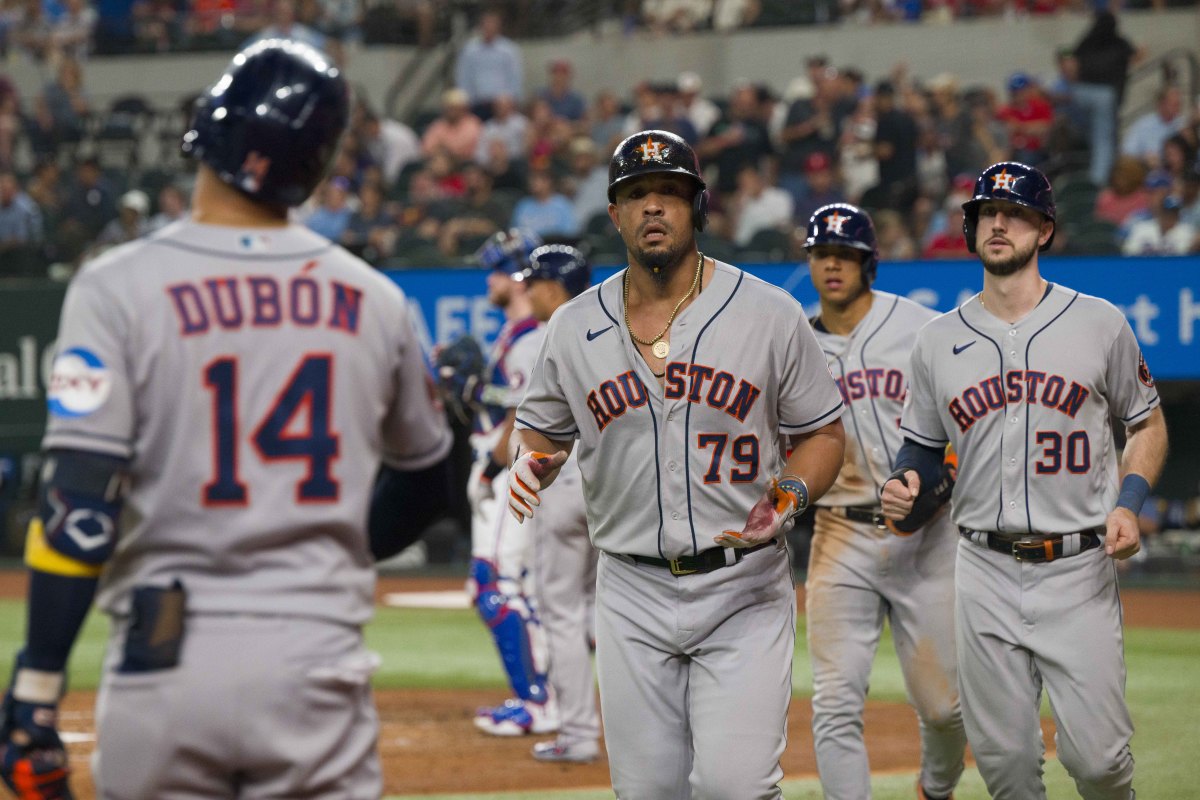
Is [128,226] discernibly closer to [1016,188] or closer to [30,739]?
[1016,188]

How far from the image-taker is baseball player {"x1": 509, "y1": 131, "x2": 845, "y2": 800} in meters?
4.54

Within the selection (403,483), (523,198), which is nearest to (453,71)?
(523,198)

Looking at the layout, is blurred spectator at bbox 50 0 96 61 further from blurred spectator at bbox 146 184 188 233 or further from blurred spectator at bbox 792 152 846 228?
blurred spectator at bbox 792 152 846 228

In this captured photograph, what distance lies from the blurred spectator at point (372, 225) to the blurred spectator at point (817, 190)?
159 inches

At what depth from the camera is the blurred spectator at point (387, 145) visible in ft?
62.2

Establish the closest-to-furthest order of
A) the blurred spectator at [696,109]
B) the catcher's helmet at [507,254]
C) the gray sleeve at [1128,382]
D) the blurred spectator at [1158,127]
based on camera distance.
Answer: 1. the gray sleeve at [1128,382]
2. the catcher's helmet at [507,254]
3. the blurred spectator at [1158,127]
4. the blurred spectator at [696,109]

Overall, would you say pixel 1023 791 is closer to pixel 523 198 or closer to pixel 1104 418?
pixel 1104 418

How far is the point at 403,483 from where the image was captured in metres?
3.35

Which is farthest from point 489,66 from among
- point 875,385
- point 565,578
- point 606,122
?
point 875,385

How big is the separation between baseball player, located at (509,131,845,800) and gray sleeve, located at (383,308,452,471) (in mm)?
1235

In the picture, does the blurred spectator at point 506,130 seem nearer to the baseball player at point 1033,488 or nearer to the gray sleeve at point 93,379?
the baseball player at point 1033,488

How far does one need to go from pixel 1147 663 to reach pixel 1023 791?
5302mm

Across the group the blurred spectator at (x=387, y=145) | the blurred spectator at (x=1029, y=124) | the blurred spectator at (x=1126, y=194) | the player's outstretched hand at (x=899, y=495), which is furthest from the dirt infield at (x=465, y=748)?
the blurred spectator at (x=387, y=145)

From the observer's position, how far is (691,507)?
4609mm
